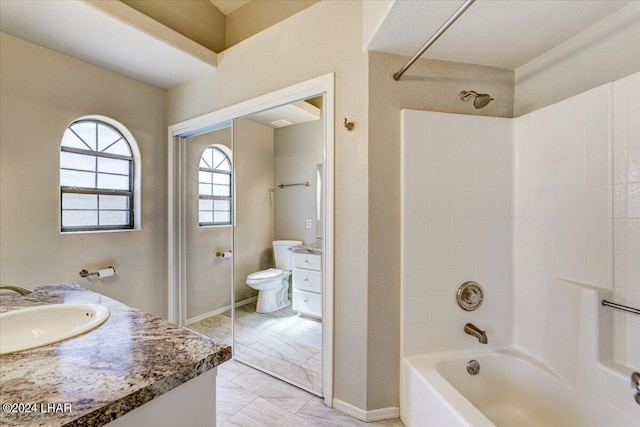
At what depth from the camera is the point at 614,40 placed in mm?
1401

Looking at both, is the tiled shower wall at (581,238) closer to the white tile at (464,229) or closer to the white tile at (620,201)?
the white tile at (620,201)

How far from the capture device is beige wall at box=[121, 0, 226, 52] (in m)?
2.13

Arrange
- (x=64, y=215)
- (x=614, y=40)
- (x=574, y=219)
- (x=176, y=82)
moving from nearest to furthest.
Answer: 1. (x=614, y=40)
2. (x=574, y=219)
3. (x=64, y=215)
4. (x=176, y=82)

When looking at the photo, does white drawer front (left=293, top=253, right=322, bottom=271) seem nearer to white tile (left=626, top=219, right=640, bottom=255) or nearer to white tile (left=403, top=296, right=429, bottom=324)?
white tile (left=403, top=296, right=429, bottom=324)

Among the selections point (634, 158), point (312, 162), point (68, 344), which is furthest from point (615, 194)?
point (68, 344)

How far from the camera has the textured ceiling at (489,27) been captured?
1.34 metres

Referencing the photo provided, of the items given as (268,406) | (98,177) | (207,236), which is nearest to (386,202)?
(268,406)

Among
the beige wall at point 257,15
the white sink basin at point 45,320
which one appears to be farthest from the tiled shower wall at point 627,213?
the white sink basin at point 45,320

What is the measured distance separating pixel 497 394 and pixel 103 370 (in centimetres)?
206

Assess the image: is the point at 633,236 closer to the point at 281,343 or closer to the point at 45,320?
the point at 281,343

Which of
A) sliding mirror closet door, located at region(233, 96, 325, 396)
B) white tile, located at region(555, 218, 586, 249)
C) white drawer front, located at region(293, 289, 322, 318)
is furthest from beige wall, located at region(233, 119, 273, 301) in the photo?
white tile, located at region(555, 218, 586, 249)

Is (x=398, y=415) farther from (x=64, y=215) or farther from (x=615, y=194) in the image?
(x=64, y=215)

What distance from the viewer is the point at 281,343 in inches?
85.4

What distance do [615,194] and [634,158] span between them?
183 millimetres
